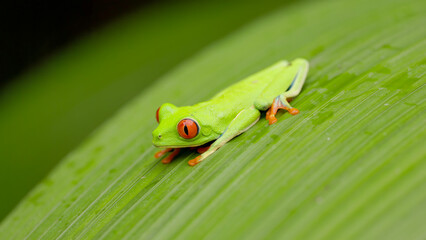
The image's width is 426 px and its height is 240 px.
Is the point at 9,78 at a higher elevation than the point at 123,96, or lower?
higher

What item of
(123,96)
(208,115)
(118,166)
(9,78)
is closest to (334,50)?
(208,115)

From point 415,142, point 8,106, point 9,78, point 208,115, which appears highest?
point 9,78

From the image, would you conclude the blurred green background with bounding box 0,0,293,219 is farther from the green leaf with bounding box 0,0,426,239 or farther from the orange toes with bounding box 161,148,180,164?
the orange toes with bounding box 161,148,180,164

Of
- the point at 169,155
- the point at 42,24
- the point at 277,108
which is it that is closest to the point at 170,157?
the point at 169,155

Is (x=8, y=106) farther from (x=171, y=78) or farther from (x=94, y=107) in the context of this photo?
(x=171, y=78)

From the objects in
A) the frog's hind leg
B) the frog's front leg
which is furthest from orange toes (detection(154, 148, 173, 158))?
the frog's hind leg
